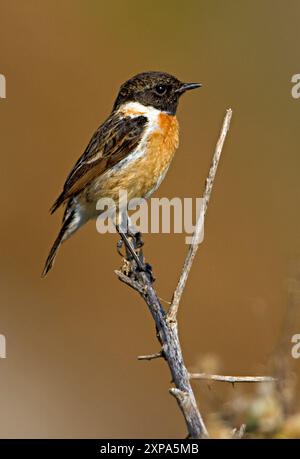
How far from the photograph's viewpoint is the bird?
5016 millimetres

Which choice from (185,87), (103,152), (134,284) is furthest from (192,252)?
(185,87)

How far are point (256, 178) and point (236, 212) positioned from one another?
1.95ft

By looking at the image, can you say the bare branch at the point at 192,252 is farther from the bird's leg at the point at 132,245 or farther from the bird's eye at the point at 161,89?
the bird's eye at the point at 161,89

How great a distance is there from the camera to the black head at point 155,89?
5.31 metres

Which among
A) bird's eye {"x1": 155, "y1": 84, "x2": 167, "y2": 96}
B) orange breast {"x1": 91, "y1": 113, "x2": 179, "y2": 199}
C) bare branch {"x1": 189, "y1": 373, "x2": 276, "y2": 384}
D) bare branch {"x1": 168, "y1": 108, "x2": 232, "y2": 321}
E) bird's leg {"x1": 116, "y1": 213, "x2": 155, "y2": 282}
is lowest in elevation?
bare branch {"x1": 189, "y1": 373, "x2": 276, "y2": 384}

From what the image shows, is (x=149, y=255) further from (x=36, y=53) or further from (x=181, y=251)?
(x=36, y=53)

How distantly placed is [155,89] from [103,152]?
1.98ft

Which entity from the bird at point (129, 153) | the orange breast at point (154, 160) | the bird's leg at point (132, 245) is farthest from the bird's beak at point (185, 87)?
the bird's leg at point (132, 245)

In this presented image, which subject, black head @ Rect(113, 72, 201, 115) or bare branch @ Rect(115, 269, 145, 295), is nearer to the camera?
bare branch @ Rect(115, 269, 145, 295)

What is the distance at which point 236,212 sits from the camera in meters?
9.29

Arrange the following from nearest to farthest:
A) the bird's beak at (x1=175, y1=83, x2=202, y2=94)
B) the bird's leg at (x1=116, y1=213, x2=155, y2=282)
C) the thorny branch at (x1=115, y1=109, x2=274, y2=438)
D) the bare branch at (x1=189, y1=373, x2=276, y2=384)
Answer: the thorny branch at (x1=115, y1=109, x2=274, y2=438) < the bare branch at (x1=189, y1=373, x2=276, y2=384) < the bird's leg at (x1=116, y1=213, x2=155, y2=282) < the bird's beak at (x1=175, y1=83, x2=202, y2=94)

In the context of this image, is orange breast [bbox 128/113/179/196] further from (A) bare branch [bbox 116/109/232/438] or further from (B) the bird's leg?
(A) bare branch [bbox 116/109/232/438]

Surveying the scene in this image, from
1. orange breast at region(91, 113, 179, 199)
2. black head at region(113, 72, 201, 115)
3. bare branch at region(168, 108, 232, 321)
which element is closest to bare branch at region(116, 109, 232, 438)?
bare branch at region(168, 108, 232, 321)

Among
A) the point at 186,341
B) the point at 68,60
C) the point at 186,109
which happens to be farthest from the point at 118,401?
the point at 68,60
